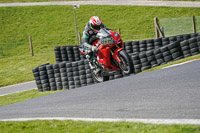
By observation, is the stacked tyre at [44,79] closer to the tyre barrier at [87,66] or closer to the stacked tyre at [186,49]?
the tyre barrier at [87,66]

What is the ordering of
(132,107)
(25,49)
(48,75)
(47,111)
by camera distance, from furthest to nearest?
(25,49)
(48,75)
(47,111)
(132,107)

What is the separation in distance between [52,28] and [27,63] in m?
13.5

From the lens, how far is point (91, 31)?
10.0 metres

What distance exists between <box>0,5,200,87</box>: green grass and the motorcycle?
14.8m

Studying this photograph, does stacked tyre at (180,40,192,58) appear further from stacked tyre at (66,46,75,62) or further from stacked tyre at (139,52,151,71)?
stacked tyre at (66,46,75,62)

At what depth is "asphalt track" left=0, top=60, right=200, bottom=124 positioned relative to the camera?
17.3ft

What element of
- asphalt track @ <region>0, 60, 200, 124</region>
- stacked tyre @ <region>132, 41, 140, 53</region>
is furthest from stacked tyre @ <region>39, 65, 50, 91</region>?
asphalt track @ <region>0, 60, 200, 124</region>

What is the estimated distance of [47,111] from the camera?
271 inches

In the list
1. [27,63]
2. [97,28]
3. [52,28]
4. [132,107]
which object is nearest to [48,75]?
[97,28]

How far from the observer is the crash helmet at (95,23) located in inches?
383

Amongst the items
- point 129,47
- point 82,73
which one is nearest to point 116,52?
point 82,73

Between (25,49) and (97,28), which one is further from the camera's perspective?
(25,49)

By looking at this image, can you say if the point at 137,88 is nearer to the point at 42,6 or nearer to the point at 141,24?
the point at 141,24

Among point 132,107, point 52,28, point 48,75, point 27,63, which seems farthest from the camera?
point 52,28
